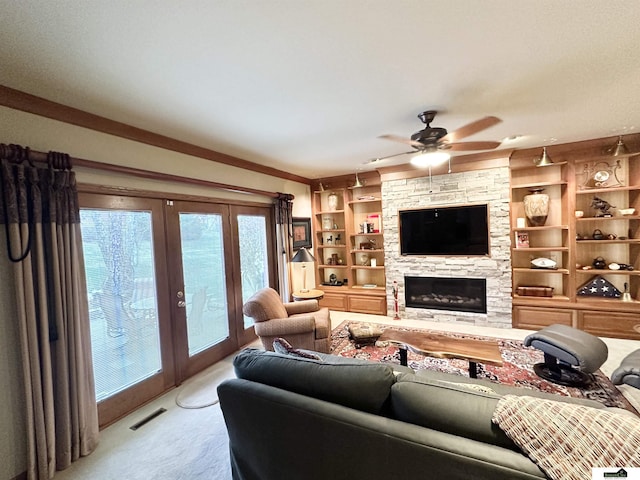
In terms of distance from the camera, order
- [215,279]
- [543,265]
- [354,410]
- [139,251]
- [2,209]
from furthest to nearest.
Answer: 1. [543,265]
2. [215,279]
3. [139,251]
4. [2,209]
5. [354,410]

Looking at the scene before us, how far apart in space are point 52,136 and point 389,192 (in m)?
4.45

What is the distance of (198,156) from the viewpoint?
3.40 meters

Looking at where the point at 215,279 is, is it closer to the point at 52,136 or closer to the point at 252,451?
the point at 52,136

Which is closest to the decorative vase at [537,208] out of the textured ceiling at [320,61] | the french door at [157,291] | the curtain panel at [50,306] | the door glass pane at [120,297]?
the textured ceiling at [320,61]

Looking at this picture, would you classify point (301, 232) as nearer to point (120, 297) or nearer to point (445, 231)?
point (445, 231)

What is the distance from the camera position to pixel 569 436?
3.27ft

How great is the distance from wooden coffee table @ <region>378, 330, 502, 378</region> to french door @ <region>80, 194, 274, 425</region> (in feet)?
7.04

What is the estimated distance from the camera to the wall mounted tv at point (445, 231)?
4484mm

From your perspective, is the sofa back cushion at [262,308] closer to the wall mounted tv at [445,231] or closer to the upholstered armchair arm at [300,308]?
the upholstered armchair arm at [300,308]

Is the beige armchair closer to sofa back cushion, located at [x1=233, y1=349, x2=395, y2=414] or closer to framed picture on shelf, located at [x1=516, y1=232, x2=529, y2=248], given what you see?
sofa back cushion, located at [x1=233, y1=349, x2=395, y2=414]

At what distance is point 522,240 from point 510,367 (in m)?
2.19

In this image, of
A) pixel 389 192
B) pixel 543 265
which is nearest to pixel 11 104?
pixel 389 192

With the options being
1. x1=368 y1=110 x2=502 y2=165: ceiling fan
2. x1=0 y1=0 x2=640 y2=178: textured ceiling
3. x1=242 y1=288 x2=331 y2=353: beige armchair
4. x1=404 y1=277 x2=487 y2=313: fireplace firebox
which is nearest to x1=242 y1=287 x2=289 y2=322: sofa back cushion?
x1=242 y1=288 x2=331 y2=353: beige armchair

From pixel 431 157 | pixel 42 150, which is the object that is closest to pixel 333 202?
pixel 431 157
